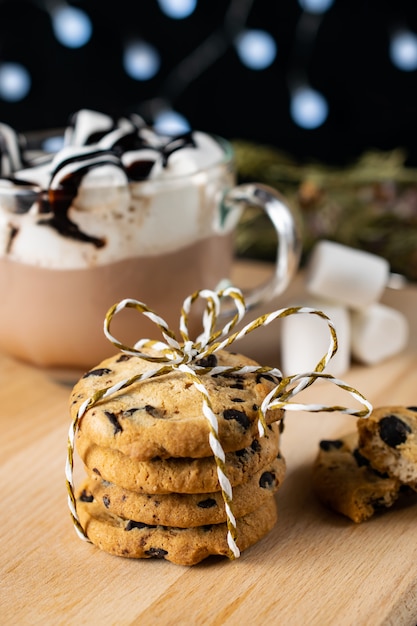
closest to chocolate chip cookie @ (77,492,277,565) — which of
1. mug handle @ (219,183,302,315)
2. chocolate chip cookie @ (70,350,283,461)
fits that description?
chocolate chip cookie @ (70,350,283,461)

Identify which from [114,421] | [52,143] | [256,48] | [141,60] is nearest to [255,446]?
[114,421]

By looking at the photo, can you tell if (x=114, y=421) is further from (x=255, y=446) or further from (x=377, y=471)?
(x=377, y=471)

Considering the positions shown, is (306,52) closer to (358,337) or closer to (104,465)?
(358,337)

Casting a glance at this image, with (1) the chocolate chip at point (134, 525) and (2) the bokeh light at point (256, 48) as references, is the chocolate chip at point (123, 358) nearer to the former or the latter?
(1) the chocolate chip at point (134, 525)

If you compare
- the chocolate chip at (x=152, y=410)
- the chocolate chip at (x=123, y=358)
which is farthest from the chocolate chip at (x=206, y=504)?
the chocolate chip at (x=123, y=358)

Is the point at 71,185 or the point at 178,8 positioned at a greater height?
the point at 178,8

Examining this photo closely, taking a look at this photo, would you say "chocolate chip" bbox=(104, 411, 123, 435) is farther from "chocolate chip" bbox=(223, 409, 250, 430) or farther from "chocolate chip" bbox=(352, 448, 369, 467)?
"chocolate chip" bbox=(352, 448, 369, 467)
